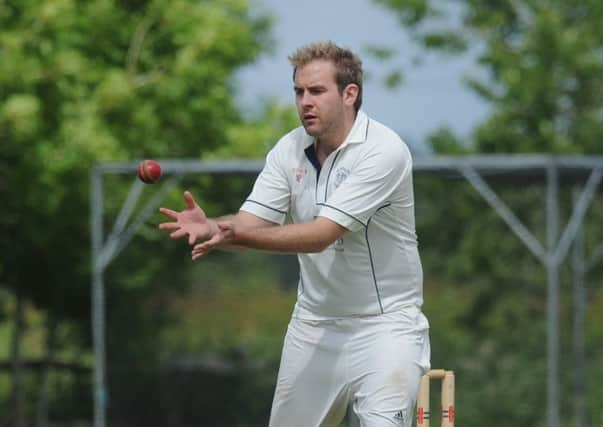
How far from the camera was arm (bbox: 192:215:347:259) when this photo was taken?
13.2ft

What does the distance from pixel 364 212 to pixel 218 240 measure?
0.65 m

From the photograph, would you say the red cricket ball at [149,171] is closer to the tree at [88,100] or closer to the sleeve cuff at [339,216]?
the sleeve cuff at [339,216]

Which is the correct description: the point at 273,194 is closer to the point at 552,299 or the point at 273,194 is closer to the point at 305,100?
the point at 305,100

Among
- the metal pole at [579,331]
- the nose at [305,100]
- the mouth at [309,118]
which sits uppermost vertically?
the nose at [305,100]

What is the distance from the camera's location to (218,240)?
13.1ft

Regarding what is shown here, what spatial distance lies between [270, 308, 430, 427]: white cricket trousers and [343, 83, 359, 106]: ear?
748 mm

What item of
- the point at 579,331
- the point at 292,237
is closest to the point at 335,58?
the point at 292,237

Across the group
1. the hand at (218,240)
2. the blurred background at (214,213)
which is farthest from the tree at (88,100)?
the hand at (218,240)

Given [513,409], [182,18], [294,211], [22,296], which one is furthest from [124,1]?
[294,211]

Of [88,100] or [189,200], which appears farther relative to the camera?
[88,100]

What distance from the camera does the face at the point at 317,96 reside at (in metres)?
4.45

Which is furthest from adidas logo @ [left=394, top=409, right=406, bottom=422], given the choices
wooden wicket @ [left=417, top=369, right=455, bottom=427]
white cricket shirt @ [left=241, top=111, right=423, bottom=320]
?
white cricket shirt @ [left=241, top=111, right=423, bottom=320]

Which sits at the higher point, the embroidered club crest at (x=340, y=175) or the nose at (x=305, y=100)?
the nose at (x=305, y=100)

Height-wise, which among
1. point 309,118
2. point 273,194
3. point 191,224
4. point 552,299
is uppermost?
point 309,118
